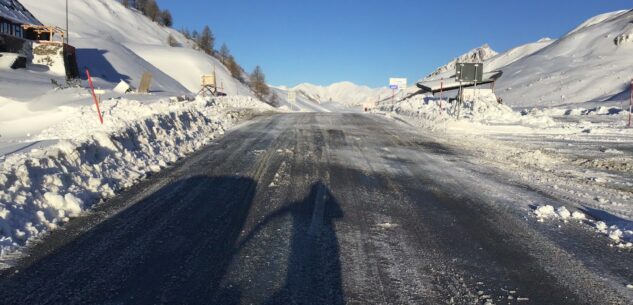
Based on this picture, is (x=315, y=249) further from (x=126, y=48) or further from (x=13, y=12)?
(x=126, y=48)

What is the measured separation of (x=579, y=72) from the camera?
70.1 m

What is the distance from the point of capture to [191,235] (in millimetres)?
4926

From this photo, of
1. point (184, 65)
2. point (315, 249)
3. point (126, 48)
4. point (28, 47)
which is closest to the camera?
point (315, 249)

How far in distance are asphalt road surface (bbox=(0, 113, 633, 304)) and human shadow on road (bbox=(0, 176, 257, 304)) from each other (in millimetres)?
16

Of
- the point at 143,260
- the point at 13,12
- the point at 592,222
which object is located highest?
the point at 13,12

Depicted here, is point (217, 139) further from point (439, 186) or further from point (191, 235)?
point (191, 235)

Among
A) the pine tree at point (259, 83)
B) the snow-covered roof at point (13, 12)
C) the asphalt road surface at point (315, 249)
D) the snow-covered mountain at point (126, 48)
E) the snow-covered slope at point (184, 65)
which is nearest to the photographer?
the asphalt road surface at point (315, 249)

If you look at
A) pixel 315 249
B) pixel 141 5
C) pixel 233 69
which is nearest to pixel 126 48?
pixel 233 69

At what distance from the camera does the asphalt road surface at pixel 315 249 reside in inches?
146

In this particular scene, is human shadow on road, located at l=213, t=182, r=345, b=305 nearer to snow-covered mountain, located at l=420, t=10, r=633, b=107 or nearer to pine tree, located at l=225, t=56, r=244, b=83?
snow-covered mountain, located at l=420, t=10, r=633, b=107

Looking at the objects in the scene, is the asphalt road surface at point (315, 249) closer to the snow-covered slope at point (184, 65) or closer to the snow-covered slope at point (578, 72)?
the snow-covered slope at point (578, 72)

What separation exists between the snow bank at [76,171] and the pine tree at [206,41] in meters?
114

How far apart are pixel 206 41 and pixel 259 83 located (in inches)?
998

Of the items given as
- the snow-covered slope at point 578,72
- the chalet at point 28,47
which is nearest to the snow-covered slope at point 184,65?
the chalet at point 28,47
